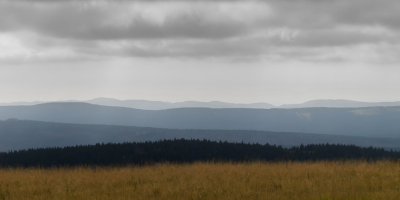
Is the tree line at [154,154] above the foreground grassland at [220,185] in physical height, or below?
below

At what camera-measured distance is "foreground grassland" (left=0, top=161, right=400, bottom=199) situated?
11180 millimetres

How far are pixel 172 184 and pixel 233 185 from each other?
2.46 meters

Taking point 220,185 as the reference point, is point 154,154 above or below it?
below

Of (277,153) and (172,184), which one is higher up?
(172,184)

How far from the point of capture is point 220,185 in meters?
12.7

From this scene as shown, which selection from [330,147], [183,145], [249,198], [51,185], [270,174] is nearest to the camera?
[249,198]

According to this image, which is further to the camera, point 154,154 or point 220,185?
point 154,154

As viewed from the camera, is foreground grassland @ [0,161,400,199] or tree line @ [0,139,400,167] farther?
tree line @ [0,139,400,167]

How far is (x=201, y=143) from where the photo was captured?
99125 millimetres

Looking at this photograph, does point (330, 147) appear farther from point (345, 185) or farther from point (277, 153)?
point (345, 185)

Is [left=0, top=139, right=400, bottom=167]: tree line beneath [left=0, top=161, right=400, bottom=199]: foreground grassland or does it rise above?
beneath

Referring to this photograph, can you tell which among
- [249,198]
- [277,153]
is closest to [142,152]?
[277,153]

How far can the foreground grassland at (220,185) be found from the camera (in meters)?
11.2

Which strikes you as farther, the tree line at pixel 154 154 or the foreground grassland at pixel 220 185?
the tree line at pixel 154 154
